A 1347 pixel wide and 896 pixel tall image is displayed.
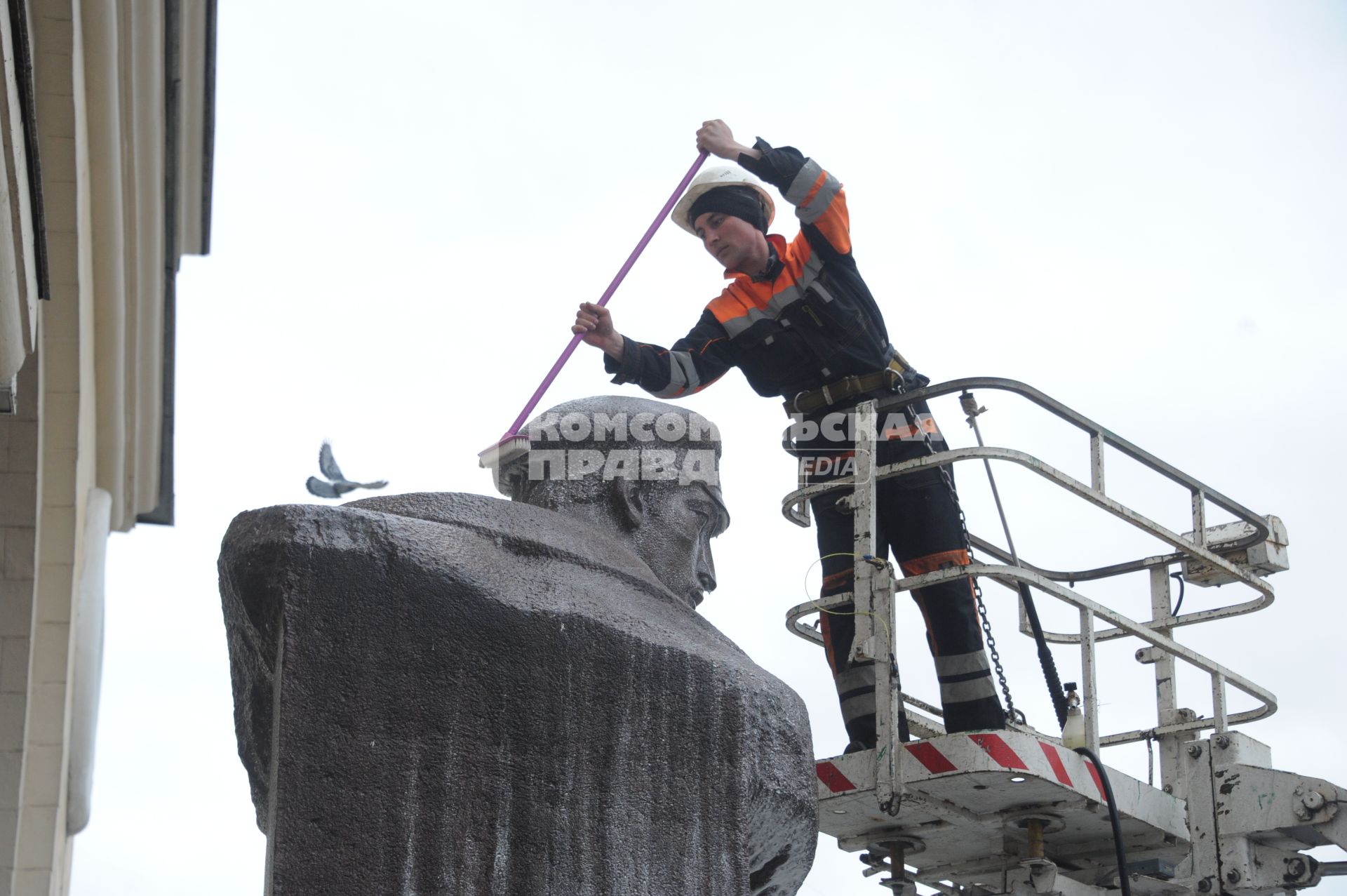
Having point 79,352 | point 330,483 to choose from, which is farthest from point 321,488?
point 79,352

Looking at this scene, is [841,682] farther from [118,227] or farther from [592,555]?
[118,227]

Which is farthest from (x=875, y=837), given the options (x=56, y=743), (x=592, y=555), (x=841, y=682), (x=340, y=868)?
(x=56, y=743)

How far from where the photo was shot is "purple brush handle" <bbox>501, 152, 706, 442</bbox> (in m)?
5.66

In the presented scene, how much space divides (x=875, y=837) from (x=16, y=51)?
12.2 feet

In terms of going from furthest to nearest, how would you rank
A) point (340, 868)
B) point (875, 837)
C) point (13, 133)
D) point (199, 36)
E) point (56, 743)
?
point (199, 36) < point (56, 743) < point (875, 837) < point (13, 133) < point (340, 868)

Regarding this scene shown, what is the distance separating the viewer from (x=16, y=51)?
4473 millimetres

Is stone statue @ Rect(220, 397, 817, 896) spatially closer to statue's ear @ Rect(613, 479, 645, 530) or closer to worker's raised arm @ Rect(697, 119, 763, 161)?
statue's ear @ Rect(613, 479, 645, 530)

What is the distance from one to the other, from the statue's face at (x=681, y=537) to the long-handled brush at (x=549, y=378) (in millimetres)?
372

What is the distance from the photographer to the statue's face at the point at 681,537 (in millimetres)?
5000

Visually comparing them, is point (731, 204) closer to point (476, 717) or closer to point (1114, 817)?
point (1114, 817)

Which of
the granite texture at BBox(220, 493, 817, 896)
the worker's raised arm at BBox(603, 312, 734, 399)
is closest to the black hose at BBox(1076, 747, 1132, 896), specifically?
the worker's raised arm at BBox(603, 312, 734, 399)

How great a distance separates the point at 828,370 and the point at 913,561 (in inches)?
28.9

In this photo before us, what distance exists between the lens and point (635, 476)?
16.5 ft

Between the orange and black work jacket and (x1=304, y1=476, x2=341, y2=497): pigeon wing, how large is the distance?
2.29 meters
